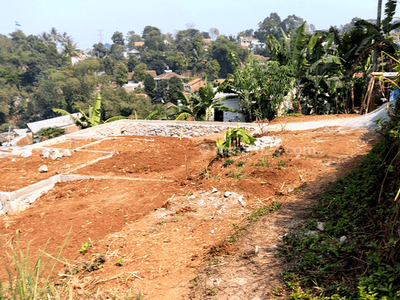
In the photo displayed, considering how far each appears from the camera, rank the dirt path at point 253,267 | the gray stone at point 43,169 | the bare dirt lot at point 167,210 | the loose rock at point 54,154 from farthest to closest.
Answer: the loose rock at point 54,154
the gray stone at point 43,169
the bare dirt lot at point 167,210
the dirt path at point 253,267

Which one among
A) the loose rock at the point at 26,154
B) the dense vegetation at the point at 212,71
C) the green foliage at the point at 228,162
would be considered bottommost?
the loose rock at the point at 26,154

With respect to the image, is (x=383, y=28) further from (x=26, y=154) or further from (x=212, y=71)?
(x=212, y=71)

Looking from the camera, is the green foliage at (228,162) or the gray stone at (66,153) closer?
the green foliage at (228,162)

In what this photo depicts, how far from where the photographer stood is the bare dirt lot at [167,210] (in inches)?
185

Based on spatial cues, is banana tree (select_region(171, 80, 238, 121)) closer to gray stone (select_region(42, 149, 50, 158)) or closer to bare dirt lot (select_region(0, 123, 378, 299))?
bare dirt lot (select_region(0, 123, 378, 299))

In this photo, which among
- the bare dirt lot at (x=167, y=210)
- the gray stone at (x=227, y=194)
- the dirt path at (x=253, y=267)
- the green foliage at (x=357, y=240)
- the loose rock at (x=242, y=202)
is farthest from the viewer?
the gray stone at (x=227, y=194)

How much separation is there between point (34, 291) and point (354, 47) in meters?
14.9

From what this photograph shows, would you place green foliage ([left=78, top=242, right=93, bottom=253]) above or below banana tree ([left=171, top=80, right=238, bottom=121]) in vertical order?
below

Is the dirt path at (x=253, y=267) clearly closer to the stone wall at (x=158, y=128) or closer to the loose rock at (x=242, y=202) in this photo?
the loose rock at (x=242, y=202)

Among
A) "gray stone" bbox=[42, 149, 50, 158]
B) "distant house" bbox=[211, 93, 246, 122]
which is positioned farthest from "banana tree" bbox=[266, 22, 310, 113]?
"gray stone" bbox=[42, 149, 50, 158]

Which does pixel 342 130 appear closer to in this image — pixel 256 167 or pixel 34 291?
pixel 256 167

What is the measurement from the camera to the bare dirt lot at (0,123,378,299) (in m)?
4.69

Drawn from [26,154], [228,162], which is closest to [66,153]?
[26,154]

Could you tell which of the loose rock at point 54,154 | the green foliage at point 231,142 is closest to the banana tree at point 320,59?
the green foliage at point 231,142
